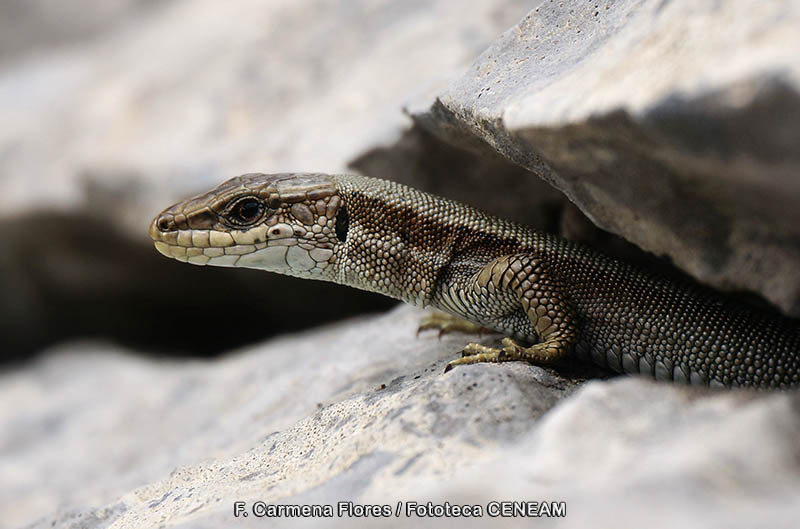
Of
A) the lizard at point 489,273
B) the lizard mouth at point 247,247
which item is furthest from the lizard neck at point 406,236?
the lizard mouth at point 247,247

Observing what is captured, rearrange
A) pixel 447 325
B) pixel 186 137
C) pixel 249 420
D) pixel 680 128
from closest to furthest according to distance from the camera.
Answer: pixel 680 128 → pixel 447 325 → pixel 249 420 → pixel 186 137

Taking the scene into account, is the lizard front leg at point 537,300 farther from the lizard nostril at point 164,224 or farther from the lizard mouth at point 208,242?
the lizard nostril at point 164,224

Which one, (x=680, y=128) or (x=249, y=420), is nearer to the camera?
(x=680, y=128)

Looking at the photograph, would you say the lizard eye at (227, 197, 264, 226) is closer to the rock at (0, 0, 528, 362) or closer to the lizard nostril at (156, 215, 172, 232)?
the lizard nostril at (156, 215, 172, 232)

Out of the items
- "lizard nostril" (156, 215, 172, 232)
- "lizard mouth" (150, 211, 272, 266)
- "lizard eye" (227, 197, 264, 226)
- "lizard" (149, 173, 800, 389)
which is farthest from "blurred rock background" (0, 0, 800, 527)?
"lizard nostril" (156, 215, 172, 232)

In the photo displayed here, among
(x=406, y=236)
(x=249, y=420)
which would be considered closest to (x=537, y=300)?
(x=406, y=236)

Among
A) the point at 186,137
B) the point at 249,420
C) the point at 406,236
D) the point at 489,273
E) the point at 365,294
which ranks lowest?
the point at 249,420

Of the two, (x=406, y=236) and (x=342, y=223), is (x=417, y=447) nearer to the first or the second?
(x=406, y=236)

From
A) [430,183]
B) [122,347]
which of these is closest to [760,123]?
[430,183]
